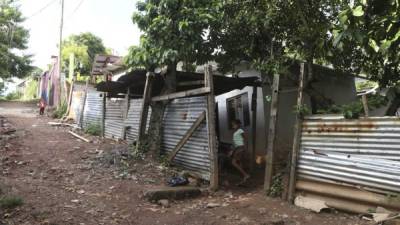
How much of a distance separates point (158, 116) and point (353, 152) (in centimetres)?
546

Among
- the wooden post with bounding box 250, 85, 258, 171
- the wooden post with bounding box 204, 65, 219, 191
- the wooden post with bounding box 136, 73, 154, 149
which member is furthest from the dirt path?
the wooden post with bounding box 250, 85, 258, 171

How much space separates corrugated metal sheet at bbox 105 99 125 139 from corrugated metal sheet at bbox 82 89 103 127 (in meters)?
0.62

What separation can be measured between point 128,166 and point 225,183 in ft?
7.61

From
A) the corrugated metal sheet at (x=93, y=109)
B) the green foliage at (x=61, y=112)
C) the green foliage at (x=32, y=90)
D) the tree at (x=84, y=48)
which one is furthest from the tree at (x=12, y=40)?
the corrugated metal sheet at (x=93, y=109)

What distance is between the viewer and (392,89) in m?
5.07

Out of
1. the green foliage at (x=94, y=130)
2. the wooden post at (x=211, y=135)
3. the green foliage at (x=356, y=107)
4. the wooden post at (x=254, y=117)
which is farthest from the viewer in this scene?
the green foliage at (x=94, y=130)

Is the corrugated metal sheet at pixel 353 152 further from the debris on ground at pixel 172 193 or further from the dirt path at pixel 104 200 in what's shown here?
the debris on ground at pixel 172 193

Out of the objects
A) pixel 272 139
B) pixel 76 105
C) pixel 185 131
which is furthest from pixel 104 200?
pixel 76 105

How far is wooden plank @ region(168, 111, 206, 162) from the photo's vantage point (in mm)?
8703

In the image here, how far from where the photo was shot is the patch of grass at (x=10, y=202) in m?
6.41

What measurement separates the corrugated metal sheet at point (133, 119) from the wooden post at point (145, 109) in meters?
1.00

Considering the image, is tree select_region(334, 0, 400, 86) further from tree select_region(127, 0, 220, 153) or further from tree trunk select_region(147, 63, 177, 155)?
tree trunk select_region(147, 63, 177, 155)

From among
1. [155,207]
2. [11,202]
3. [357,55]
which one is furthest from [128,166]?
[357,55]

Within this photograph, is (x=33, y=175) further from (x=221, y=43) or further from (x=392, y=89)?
(x=392, y=89)
